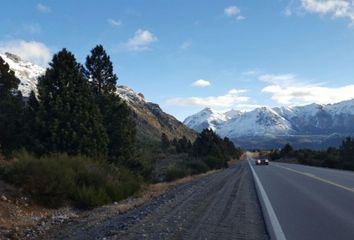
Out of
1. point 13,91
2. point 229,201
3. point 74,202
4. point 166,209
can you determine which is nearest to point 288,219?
point 166,209

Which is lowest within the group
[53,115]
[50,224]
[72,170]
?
[50,224]

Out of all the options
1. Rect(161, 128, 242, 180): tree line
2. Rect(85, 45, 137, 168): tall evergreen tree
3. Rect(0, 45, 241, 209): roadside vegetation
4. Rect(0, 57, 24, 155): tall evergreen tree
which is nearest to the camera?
Rect(0, 45, 241, 209): roadside vegetation

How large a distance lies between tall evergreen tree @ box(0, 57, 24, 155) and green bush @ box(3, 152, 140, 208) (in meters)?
9.19

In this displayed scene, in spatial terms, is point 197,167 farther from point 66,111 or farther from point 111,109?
point 66,111

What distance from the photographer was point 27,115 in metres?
31.5

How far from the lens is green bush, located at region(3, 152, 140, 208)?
18.0 meters

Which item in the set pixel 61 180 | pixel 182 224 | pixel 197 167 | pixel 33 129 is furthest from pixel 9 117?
pixel 197 167

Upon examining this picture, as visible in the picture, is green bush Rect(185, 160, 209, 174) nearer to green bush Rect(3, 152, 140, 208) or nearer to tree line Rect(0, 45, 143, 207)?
tree line Rect(0, 45, 143, 207)

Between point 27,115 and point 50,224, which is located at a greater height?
point 27,115

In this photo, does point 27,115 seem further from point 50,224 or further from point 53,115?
point 50,224

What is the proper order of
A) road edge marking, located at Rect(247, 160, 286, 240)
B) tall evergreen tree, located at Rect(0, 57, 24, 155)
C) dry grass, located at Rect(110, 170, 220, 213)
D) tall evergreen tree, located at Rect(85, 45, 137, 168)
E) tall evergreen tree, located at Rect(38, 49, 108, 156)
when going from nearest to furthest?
1. road edge marking, located at Rect(247, 160, 286, 240)
2. dry grass, located at Rect(110, 170, 220, 213)
3. tall evergreen tree, located at Rect(38, 49, 108, 156)
4. tall evergreen tree, located at Rect(0, 57, 24, 155)
5. tall evergreen tree, located at Rect(85, 45, 137, 168)

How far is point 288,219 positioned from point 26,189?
9.46 metres

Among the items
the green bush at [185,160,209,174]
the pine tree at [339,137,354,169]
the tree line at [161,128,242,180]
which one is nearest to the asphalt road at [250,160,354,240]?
the tree line at [161,128,242,180]

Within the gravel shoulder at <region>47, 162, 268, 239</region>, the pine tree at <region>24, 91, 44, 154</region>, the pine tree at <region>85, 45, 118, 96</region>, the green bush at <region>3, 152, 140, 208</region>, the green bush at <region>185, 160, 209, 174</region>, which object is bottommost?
the gravel shoulder at <region>47, 162, 268, 239</region>
